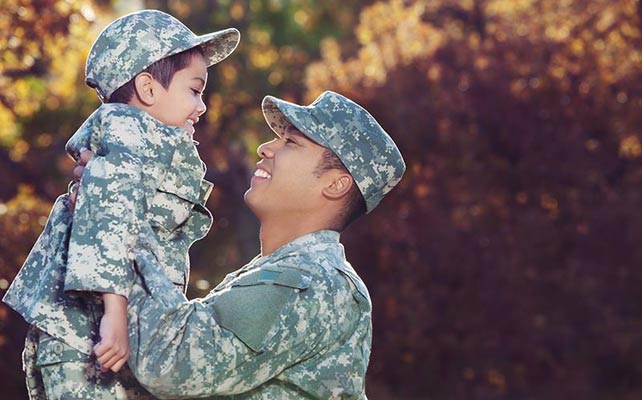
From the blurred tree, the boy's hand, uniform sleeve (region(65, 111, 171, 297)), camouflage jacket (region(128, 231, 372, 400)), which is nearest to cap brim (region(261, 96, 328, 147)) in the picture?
camouflage jacket (region(128, 231, 372, 400))

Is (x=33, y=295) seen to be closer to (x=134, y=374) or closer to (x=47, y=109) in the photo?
(x=134, y=374)

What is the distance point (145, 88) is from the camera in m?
3.90

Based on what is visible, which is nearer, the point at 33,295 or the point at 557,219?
the point at 33,295

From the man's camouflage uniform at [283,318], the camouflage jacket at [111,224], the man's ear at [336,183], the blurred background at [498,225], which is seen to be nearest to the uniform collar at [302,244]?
the man's camouflage uniform at [283,318]

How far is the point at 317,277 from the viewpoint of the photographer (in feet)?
12.3

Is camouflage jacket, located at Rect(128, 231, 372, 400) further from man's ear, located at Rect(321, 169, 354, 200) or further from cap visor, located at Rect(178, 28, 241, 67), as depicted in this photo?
cap visor, located at Rect(178, 28, 241, 67)

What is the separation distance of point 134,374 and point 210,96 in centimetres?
1840

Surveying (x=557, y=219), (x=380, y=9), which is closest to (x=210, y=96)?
(x=380, y=9)

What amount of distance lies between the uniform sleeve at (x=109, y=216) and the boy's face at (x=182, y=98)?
0.20m

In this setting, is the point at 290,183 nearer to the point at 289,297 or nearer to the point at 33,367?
the point at 289,297

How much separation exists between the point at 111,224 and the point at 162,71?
0.58 metres

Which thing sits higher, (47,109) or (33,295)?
(33,295)

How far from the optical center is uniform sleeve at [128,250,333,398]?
11.4 ft

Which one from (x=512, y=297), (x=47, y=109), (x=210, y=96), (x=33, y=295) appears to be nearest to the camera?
(x=33, y=295)
